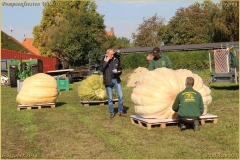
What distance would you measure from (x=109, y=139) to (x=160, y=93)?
1867mm

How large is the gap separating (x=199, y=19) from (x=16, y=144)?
56730 mm

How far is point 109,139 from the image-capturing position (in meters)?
7.74

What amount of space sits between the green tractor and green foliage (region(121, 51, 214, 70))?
1376cm

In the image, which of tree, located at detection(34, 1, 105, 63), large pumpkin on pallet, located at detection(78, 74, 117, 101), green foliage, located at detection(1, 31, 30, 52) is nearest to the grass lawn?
large pumpkin on pallet, located at detection(78, 74, 117, 101)

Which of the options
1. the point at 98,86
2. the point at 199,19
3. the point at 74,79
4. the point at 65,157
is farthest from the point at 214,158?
the point at 199,19

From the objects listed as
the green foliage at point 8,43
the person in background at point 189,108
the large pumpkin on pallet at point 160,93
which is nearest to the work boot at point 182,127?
the person in background at point 189,108

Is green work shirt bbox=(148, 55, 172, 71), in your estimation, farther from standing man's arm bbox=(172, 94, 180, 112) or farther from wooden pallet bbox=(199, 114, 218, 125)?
standing man's arm bbox=(172, 94, 180, 112)

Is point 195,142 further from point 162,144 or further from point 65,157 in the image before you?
point 65,157

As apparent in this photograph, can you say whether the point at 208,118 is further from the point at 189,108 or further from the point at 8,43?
the point at 8,43

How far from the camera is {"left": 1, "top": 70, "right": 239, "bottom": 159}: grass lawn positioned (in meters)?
6.53

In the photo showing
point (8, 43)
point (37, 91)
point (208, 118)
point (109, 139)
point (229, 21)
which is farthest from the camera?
point (8, 43)

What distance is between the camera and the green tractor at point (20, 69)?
87.3ft

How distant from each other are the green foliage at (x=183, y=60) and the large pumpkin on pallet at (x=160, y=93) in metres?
26.3

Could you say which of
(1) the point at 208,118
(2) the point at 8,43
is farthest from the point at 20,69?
(2) the point at 8,43
